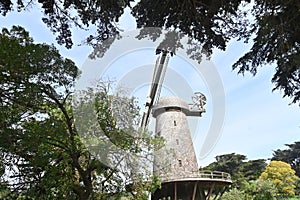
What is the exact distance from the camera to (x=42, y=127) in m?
5.05

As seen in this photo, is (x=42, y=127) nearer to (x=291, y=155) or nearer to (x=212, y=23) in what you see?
(x=212, y=23)

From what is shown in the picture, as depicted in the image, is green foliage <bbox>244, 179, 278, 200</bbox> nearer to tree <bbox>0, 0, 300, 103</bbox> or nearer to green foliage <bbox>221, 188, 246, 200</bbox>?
green foliage <bbox>221, 188, 246, 200</bbox>

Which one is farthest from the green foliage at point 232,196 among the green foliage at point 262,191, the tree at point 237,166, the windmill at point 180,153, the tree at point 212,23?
the tree at point 212,23

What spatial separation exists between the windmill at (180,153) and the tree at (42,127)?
12.4 ft

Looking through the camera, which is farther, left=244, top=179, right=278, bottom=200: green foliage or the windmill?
left=244, top=179, right=278, bottom=200: green foliage

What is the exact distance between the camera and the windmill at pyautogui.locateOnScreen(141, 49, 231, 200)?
10354 mm

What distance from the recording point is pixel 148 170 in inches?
259

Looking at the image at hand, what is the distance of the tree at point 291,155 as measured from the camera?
28250mm

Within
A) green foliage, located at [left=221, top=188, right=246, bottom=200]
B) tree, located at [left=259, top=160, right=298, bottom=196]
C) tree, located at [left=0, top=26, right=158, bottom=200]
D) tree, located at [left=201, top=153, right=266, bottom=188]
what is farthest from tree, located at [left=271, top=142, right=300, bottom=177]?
tree, located at [left=0, top=26, right=158, bottom=200]

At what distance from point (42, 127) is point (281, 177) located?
18294 mm

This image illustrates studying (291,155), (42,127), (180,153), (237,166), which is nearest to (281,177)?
(237,166)

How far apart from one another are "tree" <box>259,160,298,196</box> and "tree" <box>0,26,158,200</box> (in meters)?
16.1

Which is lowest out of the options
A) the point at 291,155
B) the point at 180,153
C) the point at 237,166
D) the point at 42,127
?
the point at 42,127

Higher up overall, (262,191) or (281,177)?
(281,177)
